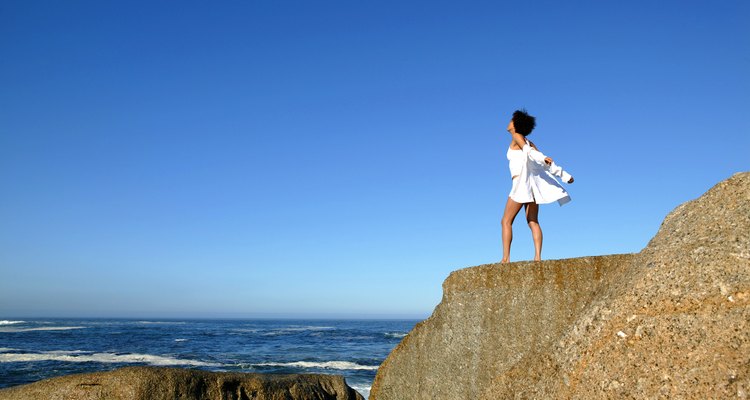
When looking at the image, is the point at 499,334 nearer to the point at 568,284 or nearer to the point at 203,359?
the point at 568,284

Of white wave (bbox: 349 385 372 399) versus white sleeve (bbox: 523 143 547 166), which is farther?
white wave (bbox: 349 385 372 399)

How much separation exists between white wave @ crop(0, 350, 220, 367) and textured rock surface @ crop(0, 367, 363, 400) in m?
13.7

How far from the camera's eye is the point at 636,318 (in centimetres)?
379

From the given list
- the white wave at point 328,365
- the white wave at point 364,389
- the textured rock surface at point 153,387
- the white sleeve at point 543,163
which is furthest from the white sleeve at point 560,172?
the white wave at point 328,365

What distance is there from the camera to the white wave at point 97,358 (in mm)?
21484

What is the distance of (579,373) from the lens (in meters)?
3.85

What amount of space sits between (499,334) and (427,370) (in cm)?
112

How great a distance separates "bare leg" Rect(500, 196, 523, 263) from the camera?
6.72 meters

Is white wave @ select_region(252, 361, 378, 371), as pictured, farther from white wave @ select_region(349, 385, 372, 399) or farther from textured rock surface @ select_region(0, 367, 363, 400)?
textured rock surface @ select_region(0, 367, 363, 400)

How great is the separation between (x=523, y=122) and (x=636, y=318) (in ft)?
11.4

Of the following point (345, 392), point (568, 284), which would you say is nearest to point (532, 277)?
point (568, 284)

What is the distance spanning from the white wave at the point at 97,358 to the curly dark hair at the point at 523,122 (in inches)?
644

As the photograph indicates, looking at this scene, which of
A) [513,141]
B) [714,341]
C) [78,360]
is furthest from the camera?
[78,360]

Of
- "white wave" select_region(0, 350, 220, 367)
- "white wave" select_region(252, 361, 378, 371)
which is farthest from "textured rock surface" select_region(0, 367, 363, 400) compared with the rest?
"white wave" select_region(0, 350, 220, 367)
